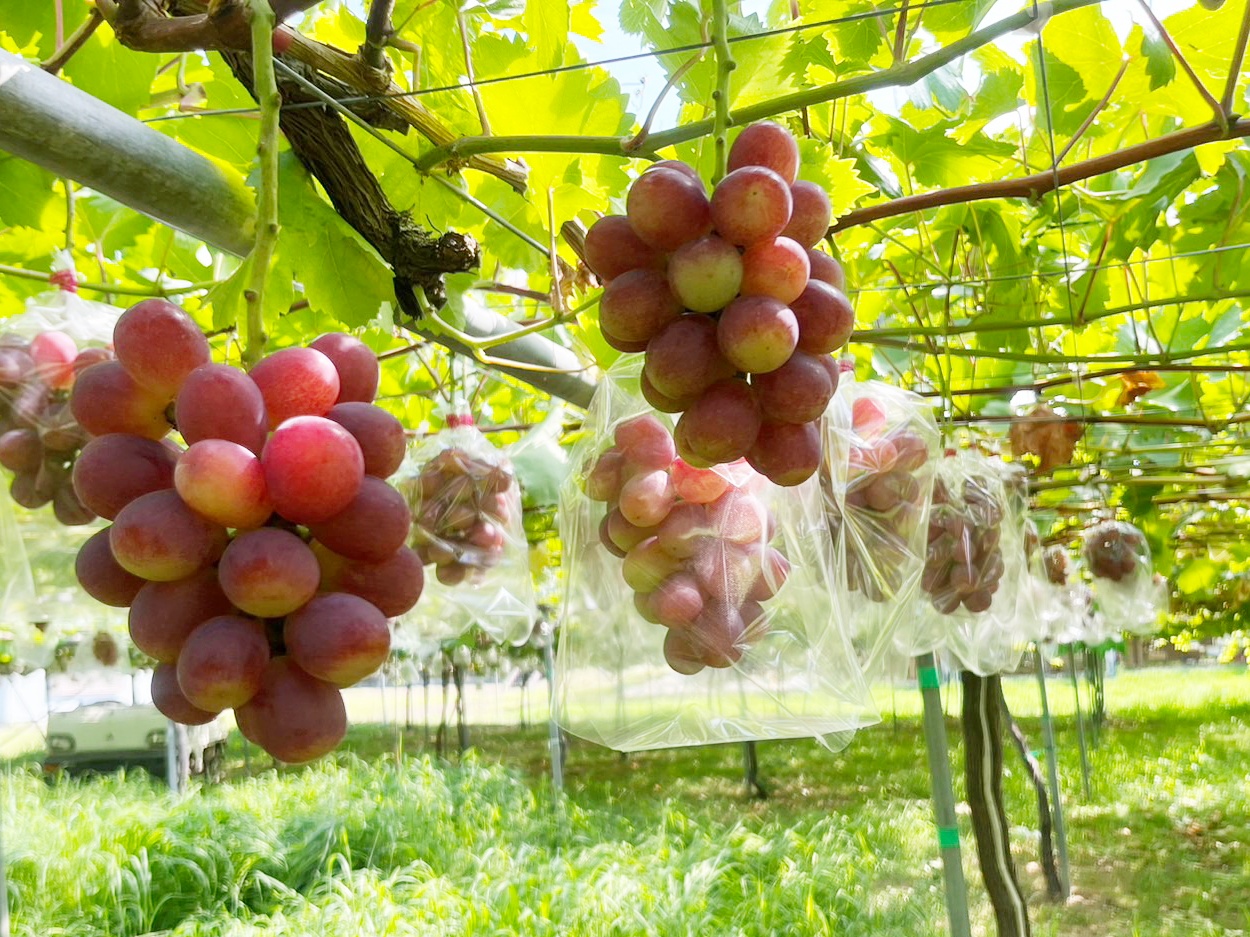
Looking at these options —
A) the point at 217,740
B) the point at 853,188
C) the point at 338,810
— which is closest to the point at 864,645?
the point at 853,188

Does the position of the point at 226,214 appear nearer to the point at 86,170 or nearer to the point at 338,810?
the point at 86,170

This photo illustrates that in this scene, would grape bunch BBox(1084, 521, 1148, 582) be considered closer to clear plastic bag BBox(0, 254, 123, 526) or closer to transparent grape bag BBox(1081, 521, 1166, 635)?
transparent grape bag BBox(1081, 521, 1166, 635)

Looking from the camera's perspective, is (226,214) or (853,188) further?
(853,188)

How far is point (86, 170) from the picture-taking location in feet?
2.53

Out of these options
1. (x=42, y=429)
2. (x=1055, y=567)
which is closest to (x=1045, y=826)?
(x=1055, y=567)

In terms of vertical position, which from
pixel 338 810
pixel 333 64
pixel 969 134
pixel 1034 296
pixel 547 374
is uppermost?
pixel 969 134

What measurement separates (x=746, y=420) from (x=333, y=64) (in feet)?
1.58

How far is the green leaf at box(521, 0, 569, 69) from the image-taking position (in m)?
0.88

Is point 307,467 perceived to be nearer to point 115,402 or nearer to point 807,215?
point 115,402

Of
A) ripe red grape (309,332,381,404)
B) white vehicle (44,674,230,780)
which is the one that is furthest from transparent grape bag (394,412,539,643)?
white vehicle (44,674,230,780)

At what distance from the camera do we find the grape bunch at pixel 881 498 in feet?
4.06

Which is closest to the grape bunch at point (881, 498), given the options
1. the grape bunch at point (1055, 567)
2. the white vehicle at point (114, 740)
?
the grape bunch at point (1055, 567)

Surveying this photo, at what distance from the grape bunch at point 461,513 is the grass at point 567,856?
1519 millimetres

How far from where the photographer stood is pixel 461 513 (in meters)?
1.78
